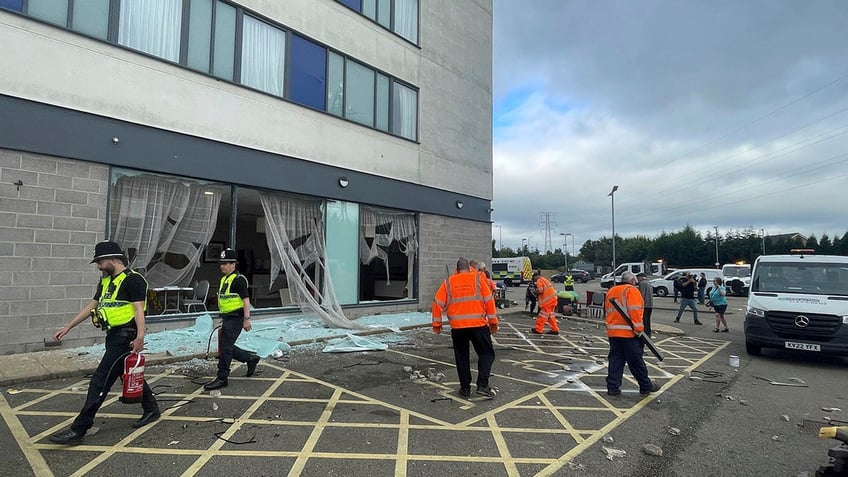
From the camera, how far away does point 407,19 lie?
50.0ft

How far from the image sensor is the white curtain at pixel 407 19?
14891mm

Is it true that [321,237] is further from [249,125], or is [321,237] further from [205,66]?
[205,66]

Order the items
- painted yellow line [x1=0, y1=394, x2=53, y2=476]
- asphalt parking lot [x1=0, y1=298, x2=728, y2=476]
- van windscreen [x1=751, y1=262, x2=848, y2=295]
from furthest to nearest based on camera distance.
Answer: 1. van windscreen [x1=751, y1=262, x2=848, y2=295]
2. asphalt parking lot [x1=0, y1=298, x2=728, y2=476]
3. painted yellow line [x1=0, y1=394, x2=53, y2=476]

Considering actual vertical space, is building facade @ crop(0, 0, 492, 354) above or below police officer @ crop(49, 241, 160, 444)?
above

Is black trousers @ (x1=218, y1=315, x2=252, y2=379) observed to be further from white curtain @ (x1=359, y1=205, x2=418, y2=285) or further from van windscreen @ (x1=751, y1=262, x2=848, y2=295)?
van windscreen @ (x1=751, y1=262, x2=848, y2=295)

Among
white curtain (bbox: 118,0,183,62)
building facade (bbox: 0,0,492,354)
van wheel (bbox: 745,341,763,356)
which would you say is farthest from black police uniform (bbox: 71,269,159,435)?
van wheel (bbox: 745,341,763,356)

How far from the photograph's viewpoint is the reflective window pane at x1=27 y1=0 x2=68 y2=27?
7754 mm

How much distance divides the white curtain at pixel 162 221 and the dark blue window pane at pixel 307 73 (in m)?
3.42

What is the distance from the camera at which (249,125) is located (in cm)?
1066

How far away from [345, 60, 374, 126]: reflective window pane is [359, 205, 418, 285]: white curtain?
2664mm

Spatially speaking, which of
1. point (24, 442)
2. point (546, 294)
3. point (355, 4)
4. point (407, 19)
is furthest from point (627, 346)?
point (407, 19)

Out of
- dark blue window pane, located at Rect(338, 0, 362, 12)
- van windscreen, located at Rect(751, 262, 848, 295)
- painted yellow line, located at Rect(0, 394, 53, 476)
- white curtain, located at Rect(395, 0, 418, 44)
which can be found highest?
white curtain, located at Rect(395, 0, 418, 44)

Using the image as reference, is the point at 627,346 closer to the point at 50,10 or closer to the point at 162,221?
the point at 162,221

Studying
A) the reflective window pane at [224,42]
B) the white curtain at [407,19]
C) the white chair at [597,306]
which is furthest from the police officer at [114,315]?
the white chair at [597,306]
